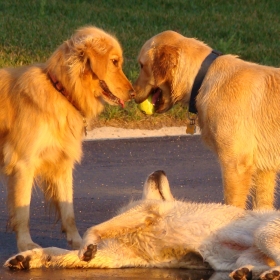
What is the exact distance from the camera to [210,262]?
20.5ft

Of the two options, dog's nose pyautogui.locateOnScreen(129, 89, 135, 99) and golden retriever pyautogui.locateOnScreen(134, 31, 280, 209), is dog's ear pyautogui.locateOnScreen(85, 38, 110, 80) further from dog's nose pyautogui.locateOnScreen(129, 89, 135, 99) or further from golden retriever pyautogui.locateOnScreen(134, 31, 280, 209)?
golden retriever pyautogui.locateOnScreen(134, 31, 280, 209)

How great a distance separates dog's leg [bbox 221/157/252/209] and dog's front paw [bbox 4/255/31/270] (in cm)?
193

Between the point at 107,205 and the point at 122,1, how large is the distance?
12423 millimetres

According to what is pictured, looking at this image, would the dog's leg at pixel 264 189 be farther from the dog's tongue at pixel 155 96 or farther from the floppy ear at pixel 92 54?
the floppy ear at pixel 92 54

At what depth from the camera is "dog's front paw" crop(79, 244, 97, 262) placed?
6117 mm

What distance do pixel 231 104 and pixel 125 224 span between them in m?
1.75

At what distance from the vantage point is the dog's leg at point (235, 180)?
7.44 meters

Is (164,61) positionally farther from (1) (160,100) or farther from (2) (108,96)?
(2) (108,96)

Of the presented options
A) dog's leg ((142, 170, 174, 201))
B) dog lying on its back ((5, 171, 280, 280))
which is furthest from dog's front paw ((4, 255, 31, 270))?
dog's leg ((142, 170, 174, 201))

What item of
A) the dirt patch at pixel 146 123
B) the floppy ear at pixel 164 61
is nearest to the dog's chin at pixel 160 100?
the floppy ear at pixel 164 61

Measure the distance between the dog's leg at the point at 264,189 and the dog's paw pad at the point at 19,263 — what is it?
2.38 meters

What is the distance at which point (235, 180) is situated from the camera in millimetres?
7445

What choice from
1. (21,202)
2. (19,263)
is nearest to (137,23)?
(21,202)

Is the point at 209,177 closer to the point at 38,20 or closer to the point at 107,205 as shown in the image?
→ the point at 107,205
